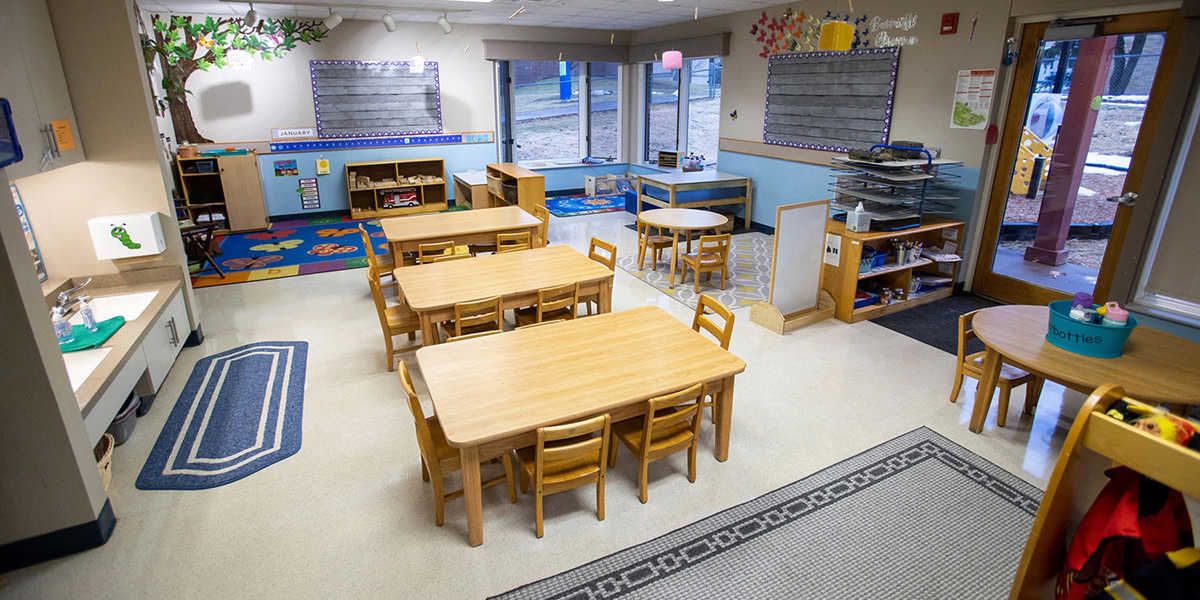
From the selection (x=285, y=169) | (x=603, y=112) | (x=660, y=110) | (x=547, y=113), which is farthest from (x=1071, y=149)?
(x=547, y=113)

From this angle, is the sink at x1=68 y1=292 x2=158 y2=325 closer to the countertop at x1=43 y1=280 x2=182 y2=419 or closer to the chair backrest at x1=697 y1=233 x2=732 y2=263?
the countertop at x1=43 y1=280 x2=182 y2=419

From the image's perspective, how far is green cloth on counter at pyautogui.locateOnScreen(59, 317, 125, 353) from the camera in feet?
11.2

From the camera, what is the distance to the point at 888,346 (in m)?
4.74

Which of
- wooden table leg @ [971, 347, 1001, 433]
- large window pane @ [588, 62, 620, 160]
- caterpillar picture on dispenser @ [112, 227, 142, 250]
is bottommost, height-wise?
wooden table leg @ [971, 347, 1001, 433]

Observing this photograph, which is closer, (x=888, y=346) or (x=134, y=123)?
(x=134, y=123)

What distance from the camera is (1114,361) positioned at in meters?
3.14

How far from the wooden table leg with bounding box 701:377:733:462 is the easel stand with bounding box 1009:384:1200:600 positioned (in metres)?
1.55

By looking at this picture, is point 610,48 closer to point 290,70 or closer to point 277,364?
point 290,70

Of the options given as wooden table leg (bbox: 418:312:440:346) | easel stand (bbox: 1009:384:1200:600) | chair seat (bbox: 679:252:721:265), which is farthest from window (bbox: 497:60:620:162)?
easel stand (bbox: 1009:384:1200:600)

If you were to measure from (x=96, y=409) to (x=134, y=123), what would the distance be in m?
2.23

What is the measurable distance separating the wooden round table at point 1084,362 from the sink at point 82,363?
5.00 meters

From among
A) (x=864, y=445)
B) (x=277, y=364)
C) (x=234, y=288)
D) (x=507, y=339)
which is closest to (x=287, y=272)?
(x=234, y=288)

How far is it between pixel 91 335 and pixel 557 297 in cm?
284

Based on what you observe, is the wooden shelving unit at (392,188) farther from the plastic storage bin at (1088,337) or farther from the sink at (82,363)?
the plastic storage bin at (1088,337)
